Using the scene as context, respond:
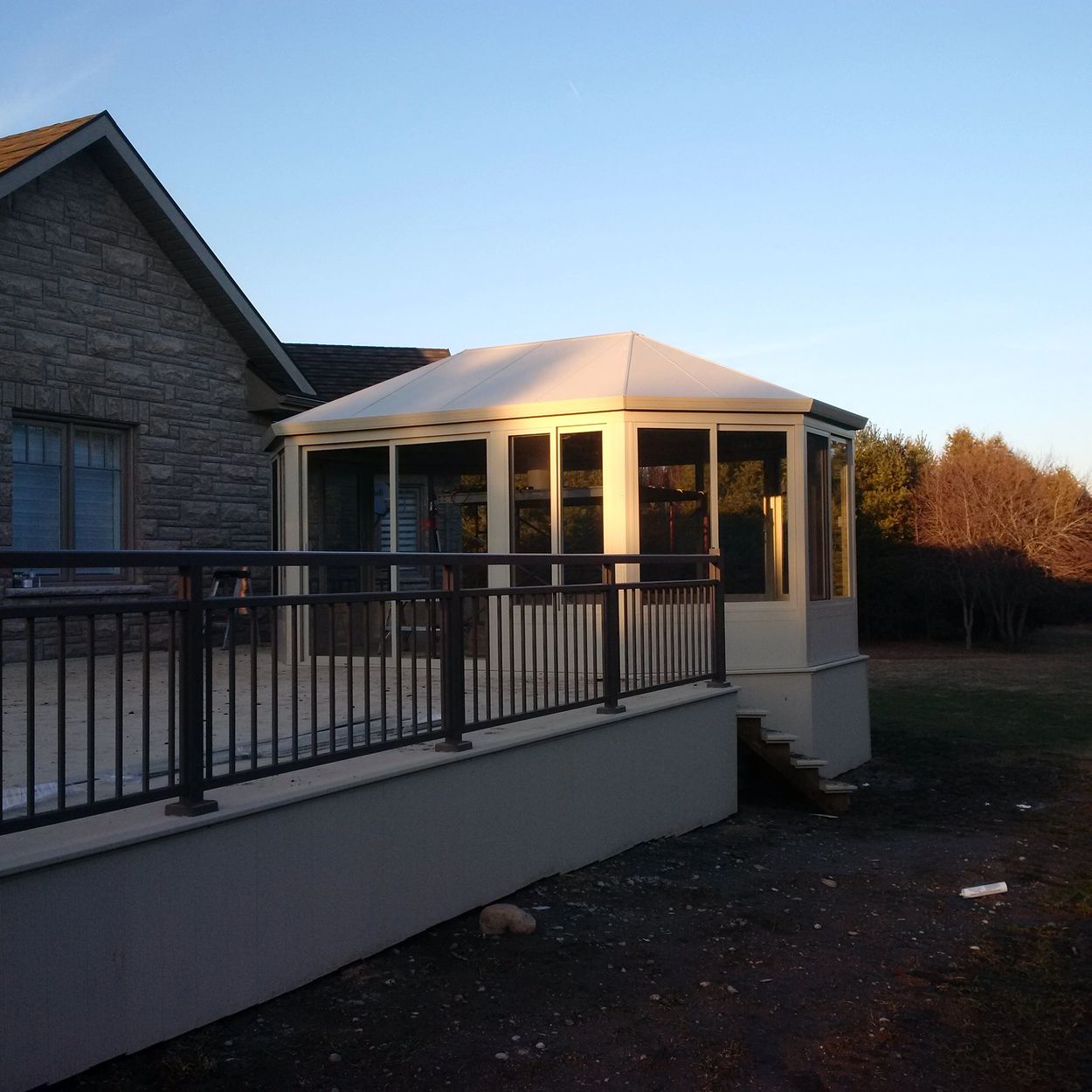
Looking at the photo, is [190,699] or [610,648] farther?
[610,648]

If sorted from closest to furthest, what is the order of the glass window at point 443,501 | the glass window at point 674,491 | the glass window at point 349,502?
the glass window at point 674,491
the glass window at point 443,501
the glass window at point 349,502

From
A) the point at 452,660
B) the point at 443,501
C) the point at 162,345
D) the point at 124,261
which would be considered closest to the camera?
the point at 452,660

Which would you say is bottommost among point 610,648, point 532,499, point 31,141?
point 610,648

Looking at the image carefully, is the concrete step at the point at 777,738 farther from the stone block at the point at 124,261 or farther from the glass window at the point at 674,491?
the stone block at the point at 124,261

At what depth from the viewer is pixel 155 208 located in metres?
11.0

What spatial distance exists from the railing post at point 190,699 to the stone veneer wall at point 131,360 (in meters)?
6.59

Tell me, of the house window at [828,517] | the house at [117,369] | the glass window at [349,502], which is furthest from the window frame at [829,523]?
the house at [117,369]

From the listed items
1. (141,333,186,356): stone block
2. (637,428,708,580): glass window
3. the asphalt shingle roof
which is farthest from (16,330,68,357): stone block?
(637,428,708,580): glass window

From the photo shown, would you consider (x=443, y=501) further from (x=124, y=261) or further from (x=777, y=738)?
(x=777, y=738)

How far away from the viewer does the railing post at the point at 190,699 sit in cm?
397

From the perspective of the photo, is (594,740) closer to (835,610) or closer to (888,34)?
(835,610)

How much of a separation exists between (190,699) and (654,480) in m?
6.37

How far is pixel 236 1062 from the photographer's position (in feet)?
12.4

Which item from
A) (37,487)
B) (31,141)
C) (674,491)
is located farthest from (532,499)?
(31,141)
